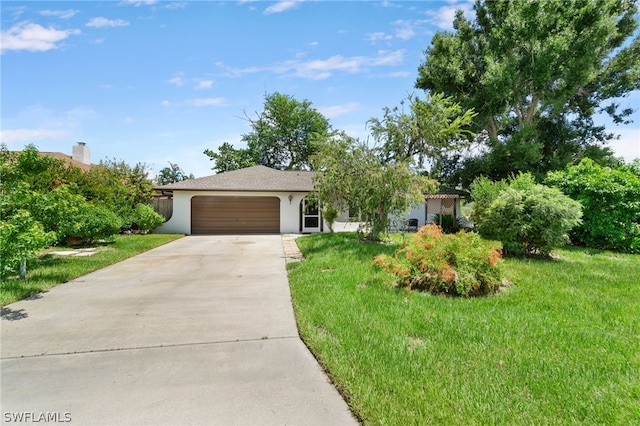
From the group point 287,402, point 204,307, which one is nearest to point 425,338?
point 287,402

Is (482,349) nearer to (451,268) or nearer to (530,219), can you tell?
(451,268)

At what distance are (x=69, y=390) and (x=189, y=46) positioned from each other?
1073cm

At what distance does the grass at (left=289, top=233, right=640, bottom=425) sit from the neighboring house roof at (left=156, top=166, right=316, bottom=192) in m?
11.2

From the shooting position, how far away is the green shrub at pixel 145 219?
14.7 m

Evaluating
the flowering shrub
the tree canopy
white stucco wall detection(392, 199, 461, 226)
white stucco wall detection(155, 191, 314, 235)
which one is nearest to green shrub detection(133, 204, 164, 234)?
white stucco wall detection(155, 191, 314, 235)

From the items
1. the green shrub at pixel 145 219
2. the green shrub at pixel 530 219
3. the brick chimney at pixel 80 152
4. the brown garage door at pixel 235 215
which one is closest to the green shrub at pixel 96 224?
the green shrub at pixel 145 219

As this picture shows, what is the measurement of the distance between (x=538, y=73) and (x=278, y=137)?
2395 cm

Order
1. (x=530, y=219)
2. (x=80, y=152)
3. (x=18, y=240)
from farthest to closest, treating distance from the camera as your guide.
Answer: (x=80, y=152) → (x=530, y=219) → (x=18, y=240)

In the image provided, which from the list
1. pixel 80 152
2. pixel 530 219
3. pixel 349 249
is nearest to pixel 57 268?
pixel 349 249

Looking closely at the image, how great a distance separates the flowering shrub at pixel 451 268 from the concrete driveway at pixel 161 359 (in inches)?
88.1

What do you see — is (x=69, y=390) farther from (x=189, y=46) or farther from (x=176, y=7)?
(x=189, y=46)

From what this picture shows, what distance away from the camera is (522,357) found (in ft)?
10.4

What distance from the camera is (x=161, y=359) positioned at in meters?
3.28

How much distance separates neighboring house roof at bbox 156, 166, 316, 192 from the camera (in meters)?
16.3
